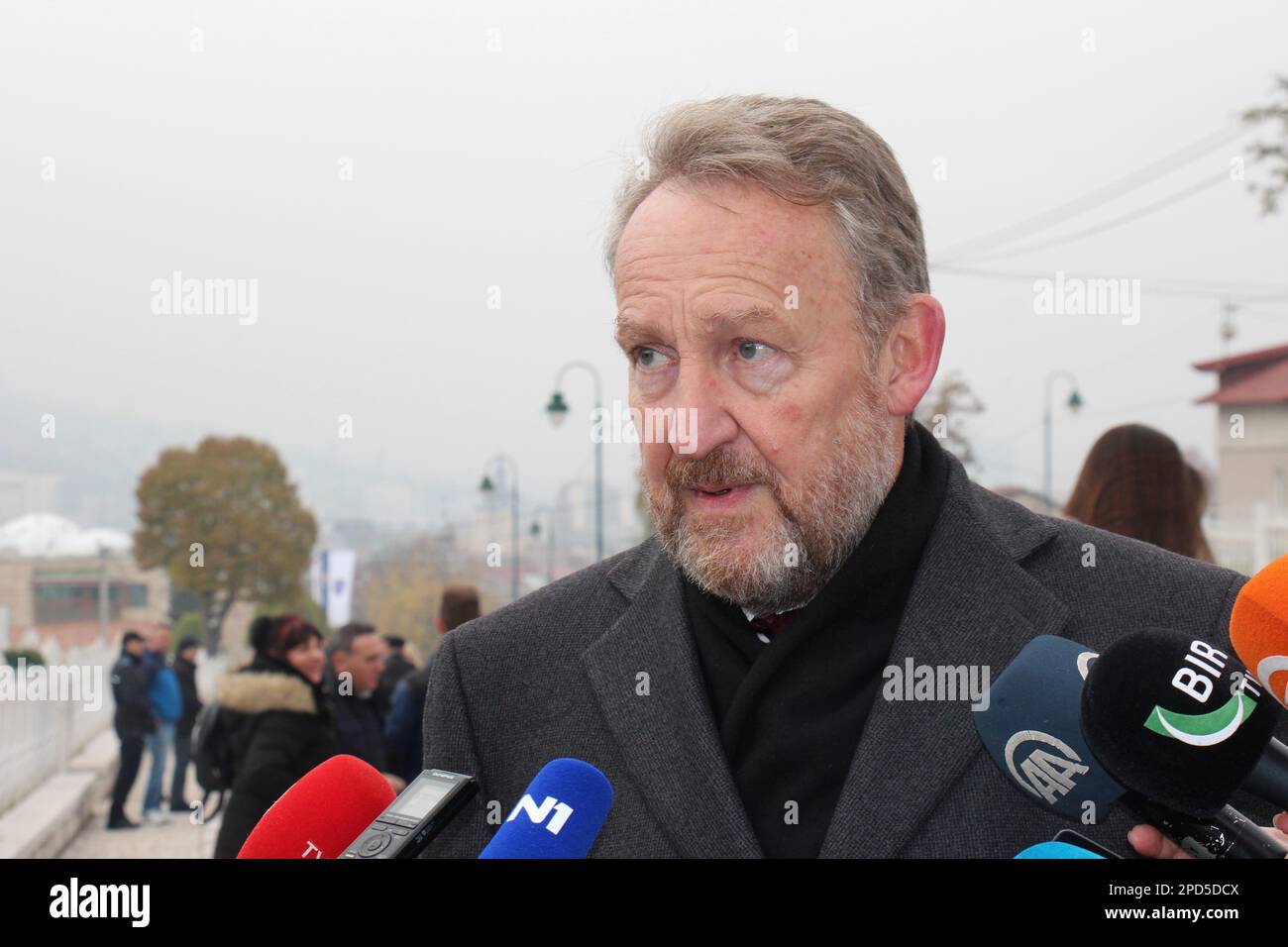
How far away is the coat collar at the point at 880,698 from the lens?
5.48 feet

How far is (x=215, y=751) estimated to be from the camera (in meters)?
5.69

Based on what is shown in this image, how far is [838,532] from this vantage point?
1.87 metres

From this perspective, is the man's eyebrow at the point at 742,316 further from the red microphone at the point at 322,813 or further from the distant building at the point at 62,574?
the distant building at the point at 62,574

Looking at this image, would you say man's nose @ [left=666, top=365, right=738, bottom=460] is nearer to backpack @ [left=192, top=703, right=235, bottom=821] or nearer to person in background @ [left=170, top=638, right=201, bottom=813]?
backpack @ [left=192, top=703, right=235, bottom=821]

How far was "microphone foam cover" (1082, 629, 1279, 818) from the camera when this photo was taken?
1.14 meters

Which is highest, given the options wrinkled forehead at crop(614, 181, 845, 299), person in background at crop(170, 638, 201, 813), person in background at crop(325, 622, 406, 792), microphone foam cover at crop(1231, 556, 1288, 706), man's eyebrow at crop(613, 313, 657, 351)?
wrinkled forehead at crop(614, 181, 845, 299)

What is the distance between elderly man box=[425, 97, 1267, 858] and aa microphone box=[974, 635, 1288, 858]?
0.21m

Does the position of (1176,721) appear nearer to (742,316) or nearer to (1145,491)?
(742,316)

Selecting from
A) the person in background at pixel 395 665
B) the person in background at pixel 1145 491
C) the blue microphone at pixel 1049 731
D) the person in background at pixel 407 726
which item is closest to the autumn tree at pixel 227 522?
the person in background at pixel 395 665

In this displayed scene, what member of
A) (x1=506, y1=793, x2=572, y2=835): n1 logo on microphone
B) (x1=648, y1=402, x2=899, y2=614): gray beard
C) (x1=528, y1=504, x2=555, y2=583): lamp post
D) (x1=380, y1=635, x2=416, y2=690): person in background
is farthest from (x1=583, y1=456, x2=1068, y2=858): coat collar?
(x1=528, y1=504, x2=555, y2=583): lamp post

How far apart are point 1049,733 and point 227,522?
131 feet
